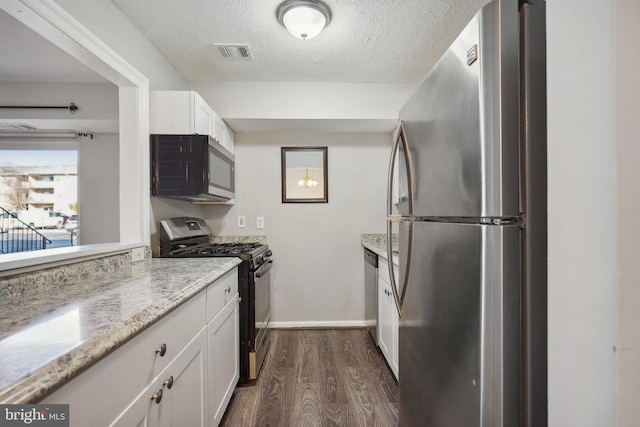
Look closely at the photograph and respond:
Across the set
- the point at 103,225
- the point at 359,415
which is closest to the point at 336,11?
the point at 359,415

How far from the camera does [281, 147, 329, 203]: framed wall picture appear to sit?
2.89 m

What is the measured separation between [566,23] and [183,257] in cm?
208

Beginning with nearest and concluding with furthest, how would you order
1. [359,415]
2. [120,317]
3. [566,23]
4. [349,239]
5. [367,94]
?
[566,23] < [120,317] < [359,415] < [367,94] < [349,239]

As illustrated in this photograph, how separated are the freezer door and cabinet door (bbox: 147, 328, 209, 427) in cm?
93

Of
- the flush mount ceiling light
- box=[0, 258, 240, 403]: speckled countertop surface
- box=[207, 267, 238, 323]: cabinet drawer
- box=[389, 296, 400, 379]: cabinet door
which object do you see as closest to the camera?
box=[0, 258, 240, 403]: speckled countertop surface

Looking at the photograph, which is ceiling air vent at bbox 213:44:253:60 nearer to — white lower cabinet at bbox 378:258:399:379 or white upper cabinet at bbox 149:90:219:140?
white upper cabinet at bbox 149:90:219:140

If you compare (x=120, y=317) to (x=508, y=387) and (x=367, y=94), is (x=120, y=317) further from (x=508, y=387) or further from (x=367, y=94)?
(x=367, y=94)

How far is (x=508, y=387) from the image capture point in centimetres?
70

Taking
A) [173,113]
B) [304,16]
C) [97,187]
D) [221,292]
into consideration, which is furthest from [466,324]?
[97,187]

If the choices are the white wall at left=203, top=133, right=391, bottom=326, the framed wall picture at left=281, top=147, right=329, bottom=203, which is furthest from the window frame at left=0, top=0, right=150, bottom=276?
the framed wall picture at left=281, top=147, right=329, bottom=203

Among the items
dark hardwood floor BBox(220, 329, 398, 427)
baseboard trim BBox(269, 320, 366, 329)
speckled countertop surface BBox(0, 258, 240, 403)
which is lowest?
dark hardwood floor BBox(220, 329, 398, 427)

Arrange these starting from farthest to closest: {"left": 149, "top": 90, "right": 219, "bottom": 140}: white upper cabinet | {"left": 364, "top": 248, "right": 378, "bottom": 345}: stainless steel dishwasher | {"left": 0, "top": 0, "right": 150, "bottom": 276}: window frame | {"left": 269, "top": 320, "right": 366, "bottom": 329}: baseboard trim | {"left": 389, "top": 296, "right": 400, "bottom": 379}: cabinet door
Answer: {"left": 269, "top": 320, "right": 366, "bottom": 329}: baseboard trim
{"left": 364, "top": 248, "right": 378, "bottom": 345}: stainless steel dishwasher
{"left": 149, "top": 90, "right": 219, "bottom": 140}: white upper cabinet
{"left": 389, "top": 296, "right": 400, "bottom": 379}: cabinet door
{"left": 0, "top": 0, "right": 150, "bottom": 276}: window frame

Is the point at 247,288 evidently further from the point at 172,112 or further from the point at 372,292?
the point at 172,112

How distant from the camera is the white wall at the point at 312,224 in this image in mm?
2871
